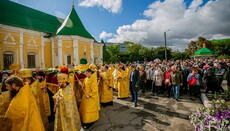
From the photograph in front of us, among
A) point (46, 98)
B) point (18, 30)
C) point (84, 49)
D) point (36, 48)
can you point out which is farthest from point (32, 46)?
point (46, 98)

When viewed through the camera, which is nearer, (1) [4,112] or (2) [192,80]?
(1) [4,112]

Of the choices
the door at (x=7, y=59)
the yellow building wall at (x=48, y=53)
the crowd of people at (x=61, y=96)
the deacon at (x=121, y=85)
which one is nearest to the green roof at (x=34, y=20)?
the yellow building wall at (x=48, y=53)

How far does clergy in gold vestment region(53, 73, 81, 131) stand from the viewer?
8.73ft

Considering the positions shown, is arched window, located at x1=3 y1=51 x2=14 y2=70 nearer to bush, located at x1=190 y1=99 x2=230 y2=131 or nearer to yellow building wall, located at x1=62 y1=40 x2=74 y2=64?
yellow building wall, located at x1=62 y1=40 x2=74 y2=64

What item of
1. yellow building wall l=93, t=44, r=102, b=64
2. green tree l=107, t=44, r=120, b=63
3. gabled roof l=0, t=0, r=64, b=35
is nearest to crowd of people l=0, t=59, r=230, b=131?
gabled roof l=0, t=0, r=64, b=35

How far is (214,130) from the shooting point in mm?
2492

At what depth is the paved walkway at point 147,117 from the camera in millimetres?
3539

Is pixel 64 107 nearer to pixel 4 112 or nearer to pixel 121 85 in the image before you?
pixel 4 112

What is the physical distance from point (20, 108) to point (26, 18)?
59.9 ft

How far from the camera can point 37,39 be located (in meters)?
15.1

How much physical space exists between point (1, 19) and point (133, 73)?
16.0 metres

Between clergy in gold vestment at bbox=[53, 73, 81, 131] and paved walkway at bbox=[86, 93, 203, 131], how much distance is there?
1.05 metres

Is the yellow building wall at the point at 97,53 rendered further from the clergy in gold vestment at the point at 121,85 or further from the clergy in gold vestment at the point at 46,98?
the clergy in gold vestment at the point at 46,98

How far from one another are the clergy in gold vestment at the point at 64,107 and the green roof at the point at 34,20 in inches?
582
